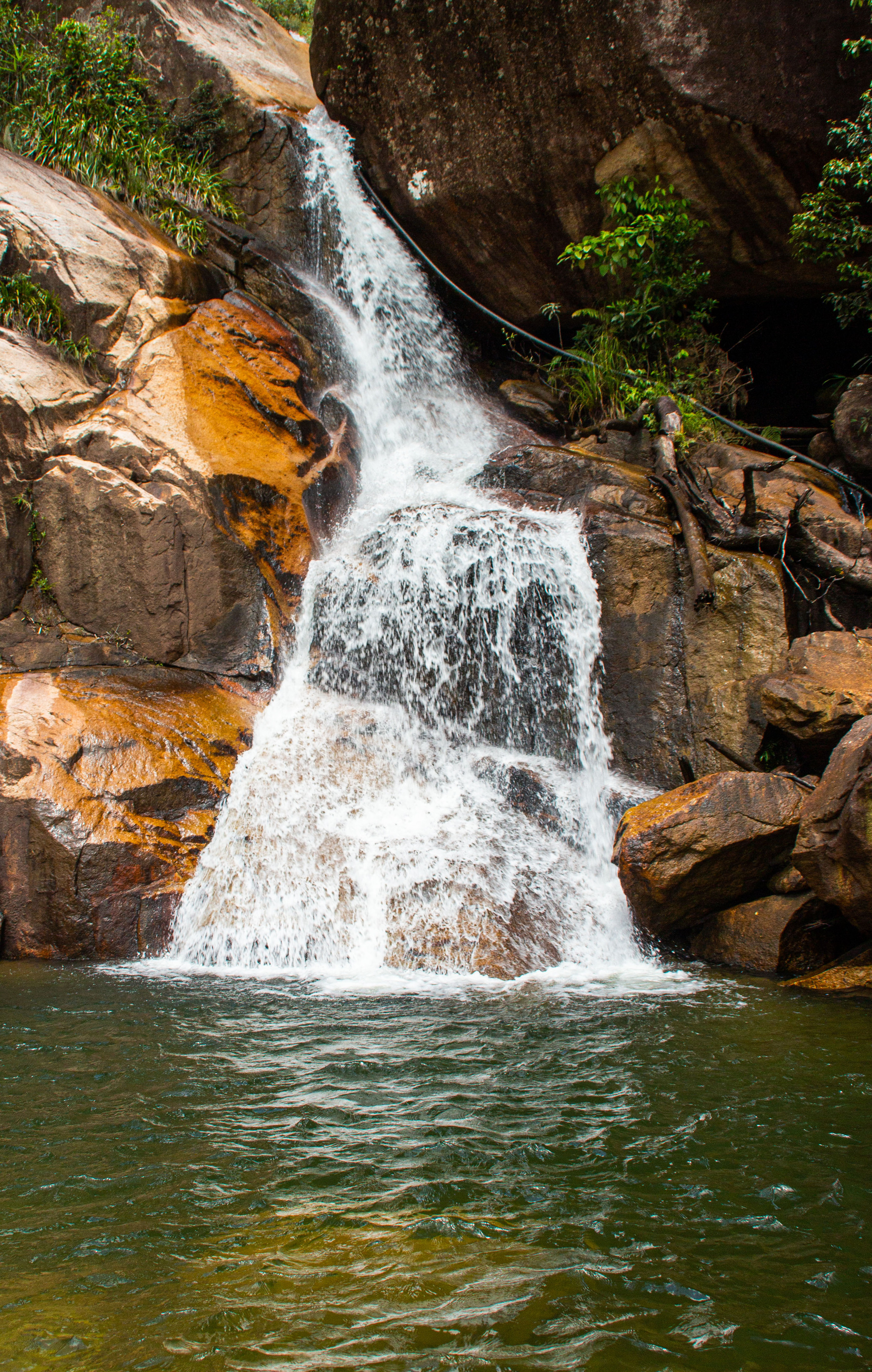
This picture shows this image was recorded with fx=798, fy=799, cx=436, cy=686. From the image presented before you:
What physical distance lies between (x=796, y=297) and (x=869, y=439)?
325 centimetres

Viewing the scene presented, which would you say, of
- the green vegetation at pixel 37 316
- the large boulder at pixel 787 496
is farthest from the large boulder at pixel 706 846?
the green vegetation at pixel 37 316

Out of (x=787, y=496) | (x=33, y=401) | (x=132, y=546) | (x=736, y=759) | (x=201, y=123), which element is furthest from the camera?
(x=201, y=123)

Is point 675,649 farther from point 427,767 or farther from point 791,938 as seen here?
point 791,938

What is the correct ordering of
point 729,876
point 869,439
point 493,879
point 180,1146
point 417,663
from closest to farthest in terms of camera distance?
point 180,1146 < point 729,876 < point 493,879 < point 417,663 < point 869,439

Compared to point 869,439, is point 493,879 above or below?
below

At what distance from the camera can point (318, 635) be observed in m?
8.41

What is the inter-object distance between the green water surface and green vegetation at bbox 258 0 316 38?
2181cm

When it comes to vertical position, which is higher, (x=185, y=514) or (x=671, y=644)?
(x=185, y=514)

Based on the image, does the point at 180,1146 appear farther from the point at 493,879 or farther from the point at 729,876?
the point at 729,876

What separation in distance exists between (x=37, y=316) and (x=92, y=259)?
1099mm

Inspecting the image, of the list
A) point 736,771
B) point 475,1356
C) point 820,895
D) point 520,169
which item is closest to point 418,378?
point 520,169

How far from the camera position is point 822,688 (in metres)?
6.16

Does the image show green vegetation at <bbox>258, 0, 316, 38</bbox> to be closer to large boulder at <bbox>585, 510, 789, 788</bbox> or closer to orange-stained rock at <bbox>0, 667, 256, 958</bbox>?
large boulder at <bbox>585, 510, 789, 788</bbox>

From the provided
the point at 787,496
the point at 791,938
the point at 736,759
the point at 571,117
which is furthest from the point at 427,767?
the point at 571,117
